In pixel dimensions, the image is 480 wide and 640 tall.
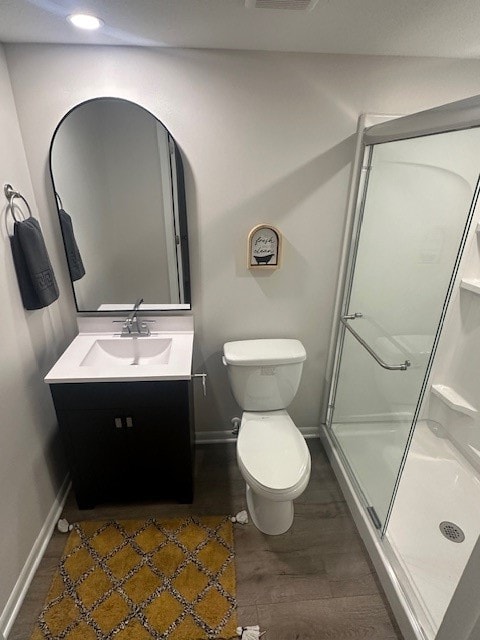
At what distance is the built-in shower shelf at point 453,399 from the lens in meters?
2.06

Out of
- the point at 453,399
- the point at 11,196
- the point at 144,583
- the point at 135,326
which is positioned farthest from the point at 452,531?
the point at 11,196

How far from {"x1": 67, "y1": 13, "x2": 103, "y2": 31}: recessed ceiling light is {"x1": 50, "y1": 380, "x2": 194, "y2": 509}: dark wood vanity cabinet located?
1.40 metres

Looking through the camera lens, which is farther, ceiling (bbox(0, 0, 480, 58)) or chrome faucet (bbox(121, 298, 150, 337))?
chrome faucet (bbox(121, 298, 150, 337))

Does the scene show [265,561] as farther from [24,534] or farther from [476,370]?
[476,370]

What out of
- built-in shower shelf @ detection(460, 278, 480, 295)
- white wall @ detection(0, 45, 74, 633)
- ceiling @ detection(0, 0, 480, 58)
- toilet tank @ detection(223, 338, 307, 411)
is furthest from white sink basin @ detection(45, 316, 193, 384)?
built-in shower shelf @ detection(460, 278, 480, 295)

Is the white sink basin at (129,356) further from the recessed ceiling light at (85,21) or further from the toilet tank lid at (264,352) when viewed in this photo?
the recessed ceiling light at (85,21)

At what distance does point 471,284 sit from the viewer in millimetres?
1979

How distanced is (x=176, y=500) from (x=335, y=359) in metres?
1.25

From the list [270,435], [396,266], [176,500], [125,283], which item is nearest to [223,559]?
→ [176,500]

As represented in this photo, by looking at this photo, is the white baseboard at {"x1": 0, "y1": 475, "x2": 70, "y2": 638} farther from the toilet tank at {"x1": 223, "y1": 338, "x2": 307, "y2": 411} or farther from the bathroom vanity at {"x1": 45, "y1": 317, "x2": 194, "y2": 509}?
the toilet tank at {"x1": 223, "y1": 338, "x2": 307, "y2": 411}

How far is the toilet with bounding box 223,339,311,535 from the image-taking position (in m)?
1.56

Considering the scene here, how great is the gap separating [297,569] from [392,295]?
138 cm

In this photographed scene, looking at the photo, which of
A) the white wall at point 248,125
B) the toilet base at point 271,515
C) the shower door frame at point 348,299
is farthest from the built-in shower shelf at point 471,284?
the toilet base at point 271,515

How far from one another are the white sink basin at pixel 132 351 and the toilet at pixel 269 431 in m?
0.36
